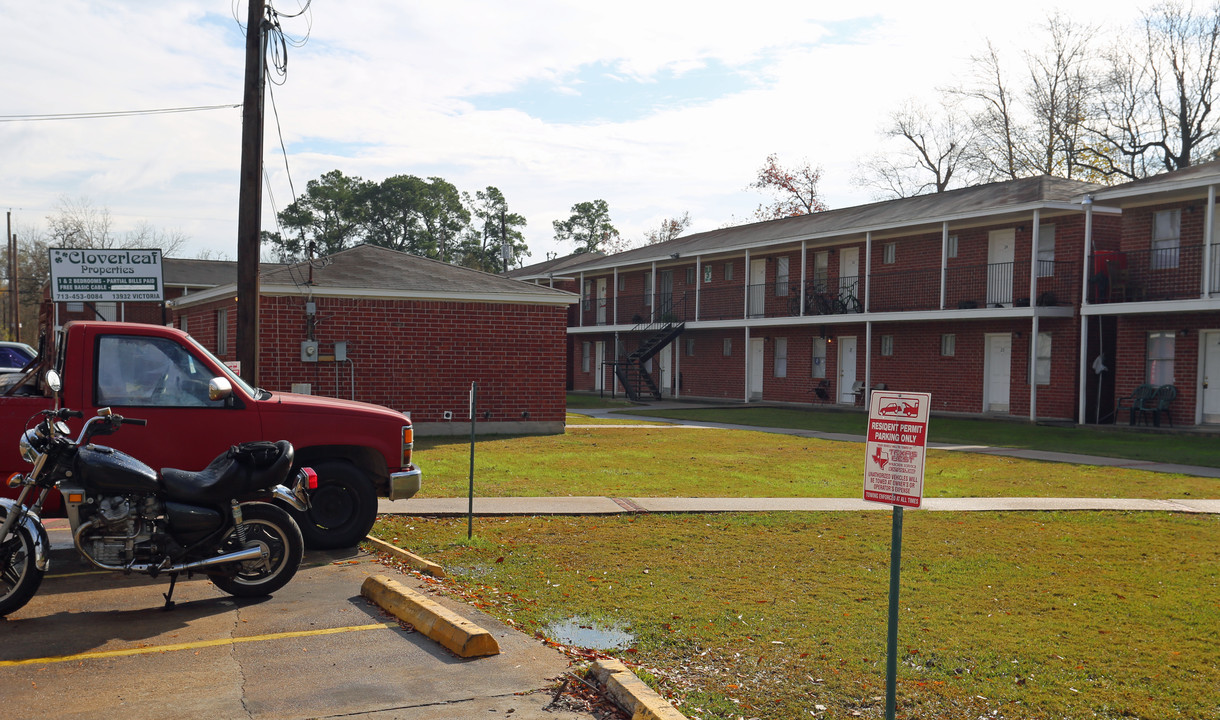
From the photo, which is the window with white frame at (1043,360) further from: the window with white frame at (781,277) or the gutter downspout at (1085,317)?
the window with white frame at (781,277)

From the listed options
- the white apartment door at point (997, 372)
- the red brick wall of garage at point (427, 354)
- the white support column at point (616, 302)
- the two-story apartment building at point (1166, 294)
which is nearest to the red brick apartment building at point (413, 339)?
the red brick wall of garage at point (427, 354)

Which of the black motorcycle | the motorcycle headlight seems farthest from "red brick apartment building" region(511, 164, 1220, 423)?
the motorcycle headlight

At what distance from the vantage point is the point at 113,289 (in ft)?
48.1

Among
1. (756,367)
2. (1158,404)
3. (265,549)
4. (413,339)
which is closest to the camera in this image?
(265,549)

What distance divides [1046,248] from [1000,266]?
131 centimetres

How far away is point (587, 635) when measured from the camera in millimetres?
6426

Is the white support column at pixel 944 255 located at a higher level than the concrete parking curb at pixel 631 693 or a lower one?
higher

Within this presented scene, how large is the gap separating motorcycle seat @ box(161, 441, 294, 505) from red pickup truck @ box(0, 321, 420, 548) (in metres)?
0.99

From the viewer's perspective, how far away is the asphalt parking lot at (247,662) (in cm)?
513

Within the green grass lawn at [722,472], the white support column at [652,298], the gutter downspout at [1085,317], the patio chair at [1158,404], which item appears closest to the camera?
the green grass lawn at [722,472]

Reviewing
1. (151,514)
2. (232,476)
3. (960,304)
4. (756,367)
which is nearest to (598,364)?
(756,367)

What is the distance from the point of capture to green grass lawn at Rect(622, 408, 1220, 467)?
19.5m

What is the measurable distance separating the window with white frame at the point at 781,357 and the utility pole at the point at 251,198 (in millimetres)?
25586

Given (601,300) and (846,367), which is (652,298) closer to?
(601,300)
